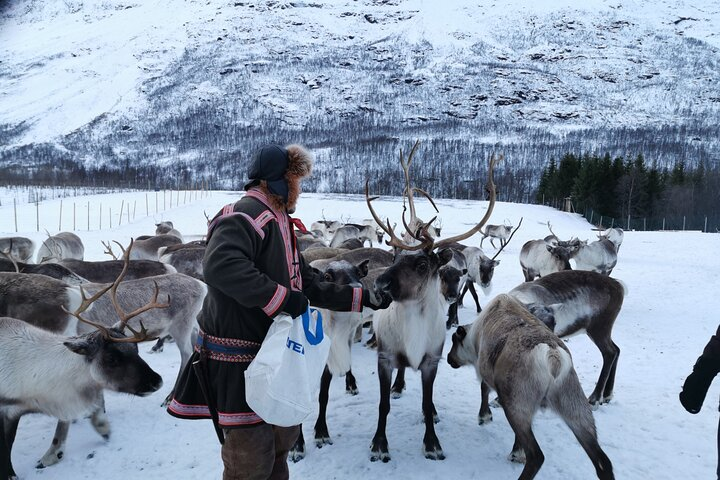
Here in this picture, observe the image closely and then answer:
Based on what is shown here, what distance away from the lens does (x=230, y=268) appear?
2.10 meters

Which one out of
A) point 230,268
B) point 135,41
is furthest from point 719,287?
point 135,41

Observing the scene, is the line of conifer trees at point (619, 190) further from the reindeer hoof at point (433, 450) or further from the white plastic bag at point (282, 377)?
the white plastic bag at point (282, 377)

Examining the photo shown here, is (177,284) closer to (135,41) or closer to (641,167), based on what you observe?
(641,167)

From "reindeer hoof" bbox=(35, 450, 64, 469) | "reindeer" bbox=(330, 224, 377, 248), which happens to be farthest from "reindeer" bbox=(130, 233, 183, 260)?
"reindeer hoof" bbox=(35, 450, 64, 469)

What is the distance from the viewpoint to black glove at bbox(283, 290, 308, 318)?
224 cm

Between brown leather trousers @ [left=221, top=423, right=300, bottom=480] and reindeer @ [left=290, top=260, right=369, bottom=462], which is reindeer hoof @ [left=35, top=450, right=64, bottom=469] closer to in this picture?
reindeer @ [left=290, top=260, right=369, bottom=462]

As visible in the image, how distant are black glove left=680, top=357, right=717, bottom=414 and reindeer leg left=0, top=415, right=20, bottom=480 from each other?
4180 mm

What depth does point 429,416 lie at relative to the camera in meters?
3.82

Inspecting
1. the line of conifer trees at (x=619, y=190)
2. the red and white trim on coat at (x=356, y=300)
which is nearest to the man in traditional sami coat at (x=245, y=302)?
the red and white trim on coat at (x=356, y=300)

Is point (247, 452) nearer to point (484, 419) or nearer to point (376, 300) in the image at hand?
point (376, 300)

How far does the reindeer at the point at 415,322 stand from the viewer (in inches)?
148

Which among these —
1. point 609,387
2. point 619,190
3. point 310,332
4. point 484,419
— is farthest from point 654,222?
point 310,332

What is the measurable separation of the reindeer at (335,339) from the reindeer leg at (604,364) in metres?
2.52

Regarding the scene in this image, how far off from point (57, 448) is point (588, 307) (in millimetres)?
5191
